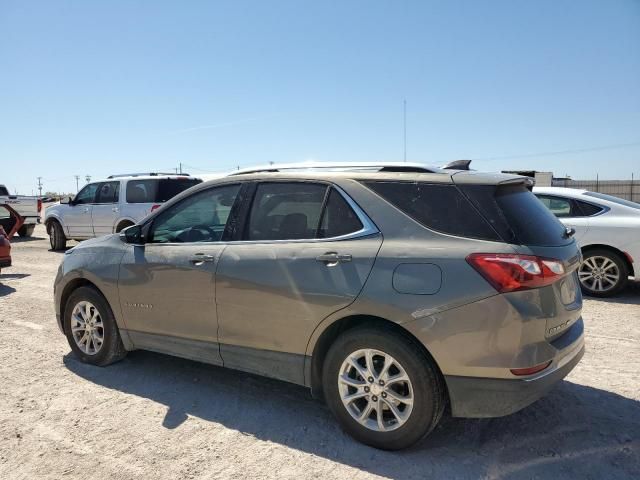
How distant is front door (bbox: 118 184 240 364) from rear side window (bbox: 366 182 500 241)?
52.8 inches

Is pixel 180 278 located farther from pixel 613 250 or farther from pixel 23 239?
pixel 23 239

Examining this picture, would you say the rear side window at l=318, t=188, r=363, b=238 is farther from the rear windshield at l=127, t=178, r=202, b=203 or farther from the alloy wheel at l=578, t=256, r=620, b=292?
the rear windshield at l=127, t=178, r=202, b=203

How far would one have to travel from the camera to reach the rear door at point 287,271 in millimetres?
3184

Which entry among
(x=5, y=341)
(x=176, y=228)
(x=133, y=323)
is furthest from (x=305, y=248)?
(x=5, y=341)

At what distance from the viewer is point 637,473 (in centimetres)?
284

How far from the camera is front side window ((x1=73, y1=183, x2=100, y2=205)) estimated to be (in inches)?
521

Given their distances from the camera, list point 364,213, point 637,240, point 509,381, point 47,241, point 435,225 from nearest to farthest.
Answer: point 509,381 < point 435,225 < point 364,213 < point 637,240 < point 47,241

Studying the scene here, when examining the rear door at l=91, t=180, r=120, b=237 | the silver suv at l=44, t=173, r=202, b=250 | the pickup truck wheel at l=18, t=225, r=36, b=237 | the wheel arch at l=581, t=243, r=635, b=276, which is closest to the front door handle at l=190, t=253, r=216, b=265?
the wheel arch at l=581, t=243, r=635, b=276

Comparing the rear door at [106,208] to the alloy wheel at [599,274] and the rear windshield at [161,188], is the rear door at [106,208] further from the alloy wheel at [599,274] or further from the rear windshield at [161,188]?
the alloy wheel at [599,274]

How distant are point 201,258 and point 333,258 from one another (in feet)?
3.78

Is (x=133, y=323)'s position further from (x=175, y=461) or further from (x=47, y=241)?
(x=47, y=241)

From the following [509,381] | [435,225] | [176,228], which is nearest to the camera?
[509,381]

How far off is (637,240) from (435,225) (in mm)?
5337

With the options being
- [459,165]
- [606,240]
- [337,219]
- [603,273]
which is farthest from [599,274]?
[337,219]
